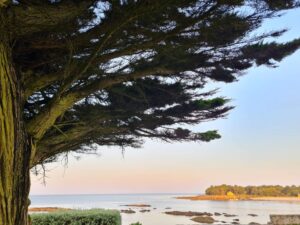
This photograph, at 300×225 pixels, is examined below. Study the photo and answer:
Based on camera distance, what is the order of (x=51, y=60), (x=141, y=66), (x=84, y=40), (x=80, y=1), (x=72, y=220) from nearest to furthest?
(x=80, y=1)
(x=84, y=40)
(x=51, y=60)
(x=141, y=66)
(x=72, y=220)

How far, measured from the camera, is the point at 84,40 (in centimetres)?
417

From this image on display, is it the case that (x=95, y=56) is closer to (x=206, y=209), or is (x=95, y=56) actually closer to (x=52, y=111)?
(x=52, y=111)

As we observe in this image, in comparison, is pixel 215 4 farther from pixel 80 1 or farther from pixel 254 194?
pixel 254 194

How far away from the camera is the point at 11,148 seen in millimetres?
3498

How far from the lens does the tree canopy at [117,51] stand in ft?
11.9

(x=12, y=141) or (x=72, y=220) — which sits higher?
(x=12, y=141)

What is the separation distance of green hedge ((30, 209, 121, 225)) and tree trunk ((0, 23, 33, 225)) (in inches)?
215

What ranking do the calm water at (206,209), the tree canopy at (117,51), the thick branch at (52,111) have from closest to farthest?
the tree canopy at (117,51)
the thick branch at (52,111)
the calm water at (206,209)

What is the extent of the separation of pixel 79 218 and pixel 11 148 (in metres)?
6.08

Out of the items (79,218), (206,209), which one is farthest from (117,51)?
(206,209)

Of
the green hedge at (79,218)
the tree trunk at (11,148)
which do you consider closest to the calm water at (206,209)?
the green hedge at (79,218)

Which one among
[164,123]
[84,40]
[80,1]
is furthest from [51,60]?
[164,123]

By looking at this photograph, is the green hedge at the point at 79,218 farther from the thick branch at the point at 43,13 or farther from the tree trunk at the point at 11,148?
the thick branch at the point at 43,13

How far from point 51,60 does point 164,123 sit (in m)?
3.29
